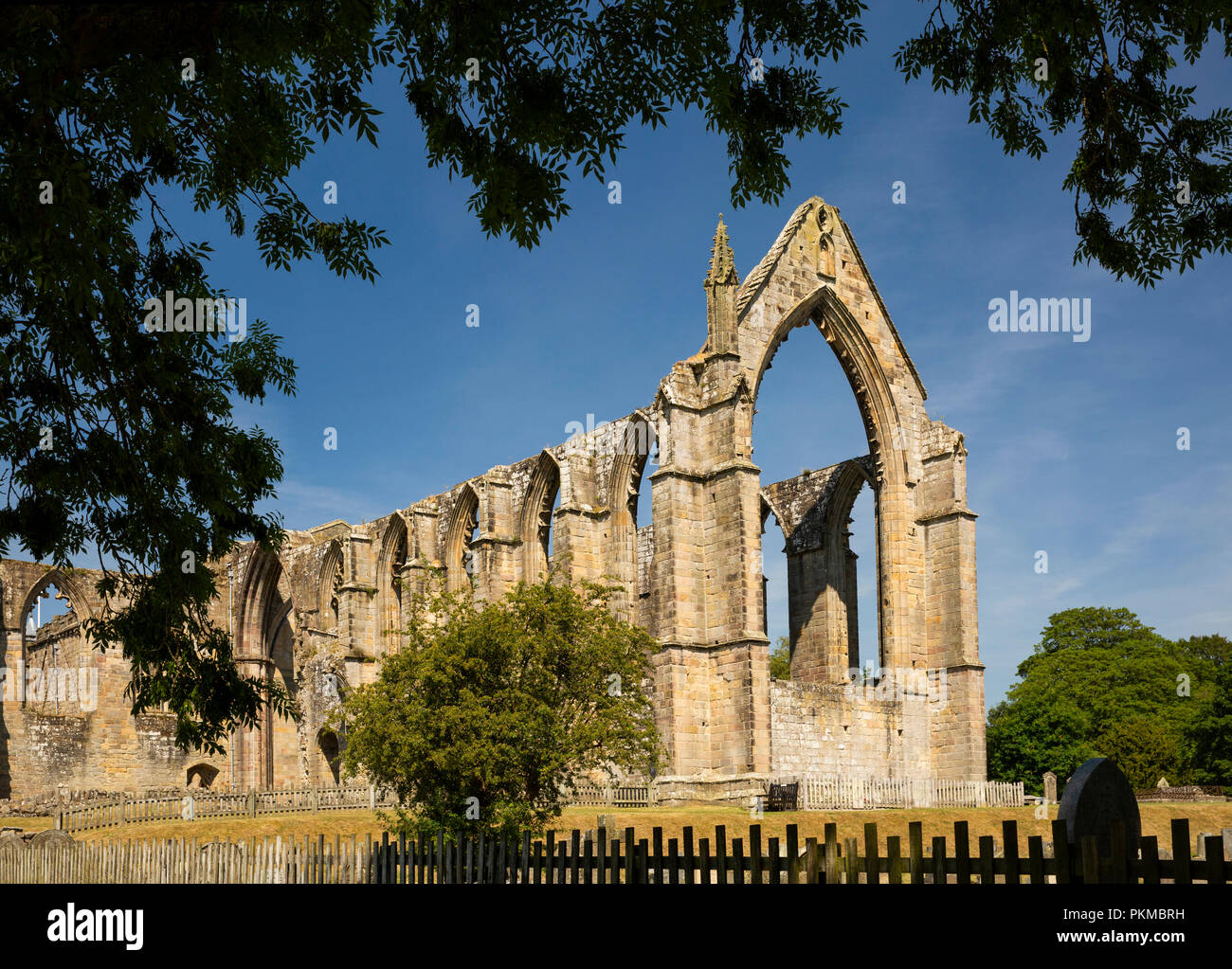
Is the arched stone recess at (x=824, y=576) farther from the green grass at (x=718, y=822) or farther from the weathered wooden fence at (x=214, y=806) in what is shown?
the weathered wooden fence at (x=214, y=806)

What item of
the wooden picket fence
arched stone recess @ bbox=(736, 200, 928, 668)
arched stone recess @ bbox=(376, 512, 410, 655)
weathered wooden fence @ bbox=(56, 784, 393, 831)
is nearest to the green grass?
weathered wooden fence @ bbox=(56, 784, 393, 831)

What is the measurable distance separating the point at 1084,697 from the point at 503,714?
4506 centimetres

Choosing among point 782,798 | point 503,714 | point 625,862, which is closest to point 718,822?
point 782,798

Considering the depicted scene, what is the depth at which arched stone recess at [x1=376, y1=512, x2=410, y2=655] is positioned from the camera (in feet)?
141

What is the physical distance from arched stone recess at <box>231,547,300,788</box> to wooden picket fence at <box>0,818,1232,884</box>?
2677 centimetres

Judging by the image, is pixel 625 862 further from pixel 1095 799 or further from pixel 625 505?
pixel 625 505

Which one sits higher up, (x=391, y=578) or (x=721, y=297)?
(x=721, y=297)

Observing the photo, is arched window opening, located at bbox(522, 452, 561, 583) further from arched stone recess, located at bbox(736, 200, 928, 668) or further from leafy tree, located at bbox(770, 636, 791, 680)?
leafy tree, located at bbox(770, 636, 791, 680)

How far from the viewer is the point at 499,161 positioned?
8609mm

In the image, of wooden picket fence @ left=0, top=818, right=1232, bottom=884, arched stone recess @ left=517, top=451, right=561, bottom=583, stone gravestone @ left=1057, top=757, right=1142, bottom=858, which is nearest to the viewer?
wooden picket fence @ left=0, top=818, right=1232, bottom=884

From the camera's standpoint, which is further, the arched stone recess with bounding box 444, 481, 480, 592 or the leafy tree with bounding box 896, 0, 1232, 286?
the arched stone recess with bounding box 444, 481, 480, 592

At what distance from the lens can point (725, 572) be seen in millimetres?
29109

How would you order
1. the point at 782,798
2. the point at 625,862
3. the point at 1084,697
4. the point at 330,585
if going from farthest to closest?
1. the point at 1084,697
2. the point at 330,585
3. the point at 782,798
4. the point at 625,862

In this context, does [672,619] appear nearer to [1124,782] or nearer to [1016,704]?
[1124,782]
